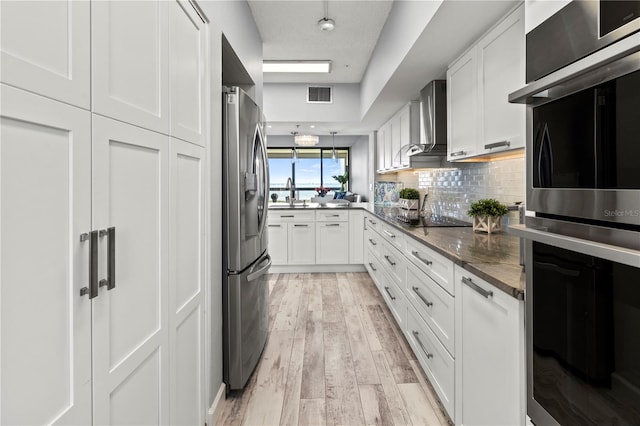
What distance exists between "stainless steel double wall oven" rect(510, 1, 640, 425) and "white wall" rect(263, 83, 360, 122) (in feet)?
14.2

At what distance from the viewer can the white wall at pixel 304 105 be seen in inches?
200

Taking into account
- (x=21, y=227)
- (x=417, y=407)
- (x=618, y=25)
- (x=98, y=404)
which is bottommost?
(x=417, y=407)

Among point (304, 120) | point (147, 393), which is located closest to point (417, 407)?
point (147, 393)

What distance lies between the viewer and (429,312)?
2025 mm

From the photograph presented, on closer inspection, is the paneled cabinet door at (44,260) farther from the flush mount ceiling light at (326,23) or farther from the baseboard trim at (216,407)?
the flush mount ceiling light at (326,23)

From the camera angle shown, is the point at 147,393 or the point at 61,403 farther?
the point at 147,393

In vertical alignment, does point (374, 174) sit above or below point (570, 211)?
above

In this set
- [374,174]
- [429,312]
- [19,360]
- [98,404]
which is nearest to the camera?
[19,360]

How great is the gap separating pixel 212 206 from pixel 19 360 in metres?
1.19

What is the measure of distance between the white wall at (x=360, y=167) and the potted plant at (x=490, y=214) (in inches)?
167

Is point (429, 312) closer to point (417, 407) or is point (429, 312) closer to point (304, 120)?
point (417, 407)

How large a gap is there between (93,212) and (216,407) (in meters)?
1.45

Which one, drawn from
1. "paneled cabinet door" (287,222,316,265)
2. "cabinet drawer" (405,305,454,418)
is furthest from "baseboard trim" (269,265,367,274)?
"cabinet drawer" (405,305,454,418)

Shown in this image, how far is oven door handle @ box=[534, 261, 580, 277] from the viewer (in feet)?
2.73
